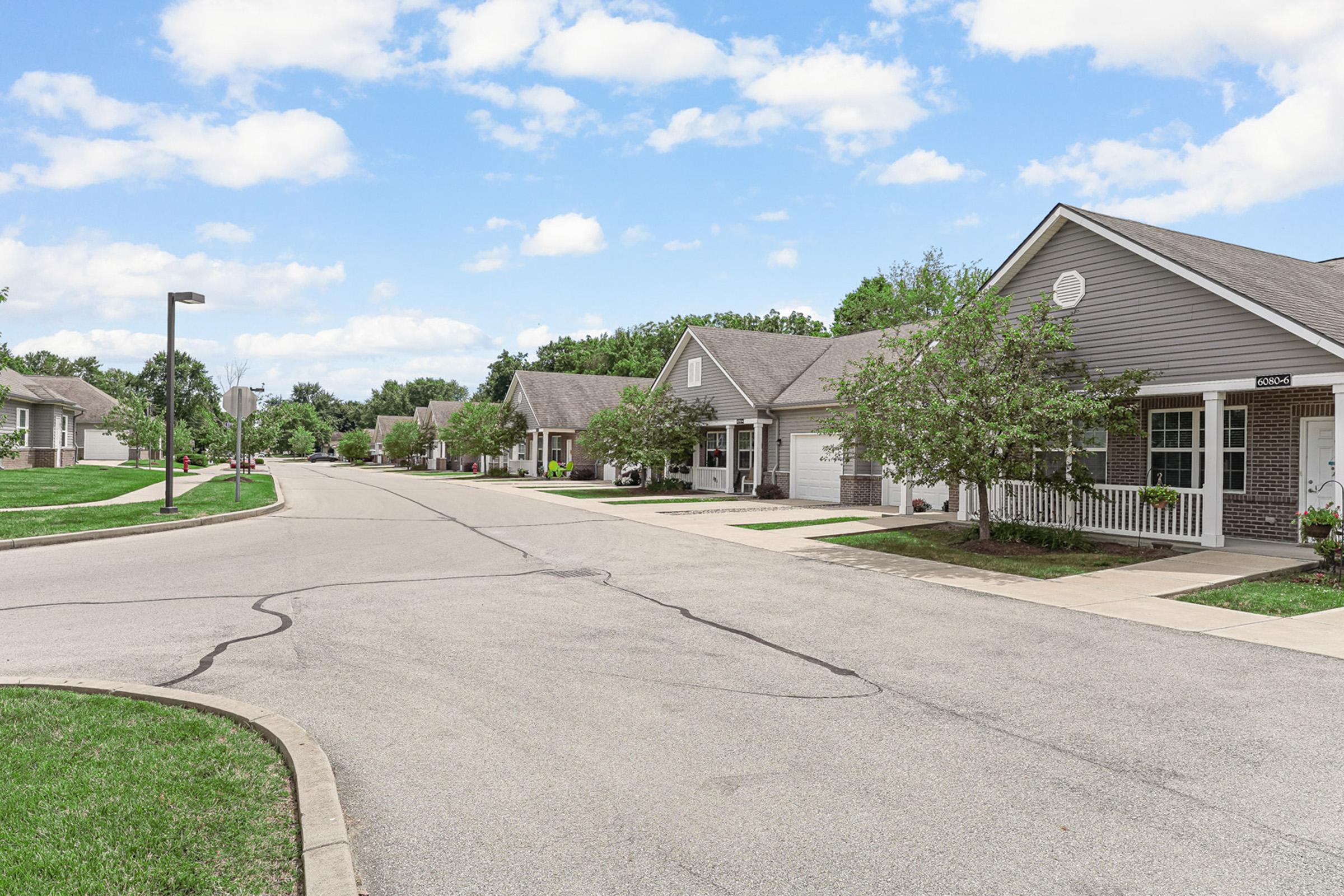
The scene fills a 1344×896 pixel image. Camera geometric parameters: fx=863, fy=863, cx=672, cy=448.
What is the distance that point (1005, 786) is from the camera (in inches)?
187

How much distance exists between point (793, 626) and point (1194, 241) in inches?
571

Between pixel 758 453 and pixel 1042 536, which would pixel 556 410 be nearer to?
pixel 758 453

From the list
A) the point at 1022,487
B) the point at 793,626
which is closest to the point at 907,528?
the point at 1022,487

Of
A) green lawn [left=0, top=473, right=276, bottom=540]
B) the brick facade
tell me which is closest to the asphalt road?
green lawn [left=0, top=473, right=276, bottom=540]

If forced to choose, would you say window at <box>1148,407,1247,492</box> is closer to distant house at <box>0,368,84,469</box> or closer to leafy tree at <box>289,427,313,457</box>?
distant house at <box>0,368,84,469</box>

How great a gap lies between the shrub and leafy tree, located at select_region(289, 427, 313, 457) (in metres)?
101

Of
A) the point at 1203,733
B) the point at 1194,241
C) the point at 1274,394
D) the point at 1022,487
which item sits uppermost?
the point at 1194,241

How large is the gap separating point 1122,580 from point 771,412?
18012 millimetres

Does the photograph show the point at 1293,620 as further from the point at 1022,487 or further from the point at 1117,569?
the point at 1022,487

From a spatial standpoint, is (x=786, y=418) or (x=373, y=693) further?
(x=786, y=418)

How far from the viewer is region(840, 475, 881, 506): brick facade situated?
1000 inches

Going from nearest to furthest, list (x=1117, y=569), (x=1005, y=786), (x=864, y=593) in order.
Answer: (x=1005, y=786) → (x=864, y=593) → (x=1117, y=569)

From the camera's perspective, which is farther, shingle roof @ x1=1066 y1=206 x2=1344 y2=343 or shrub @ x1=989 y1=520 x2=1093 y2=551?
shrub @ x1=989 y1=520 x2=1093 y2=551

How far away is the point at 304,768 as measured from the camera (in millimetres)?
4516
